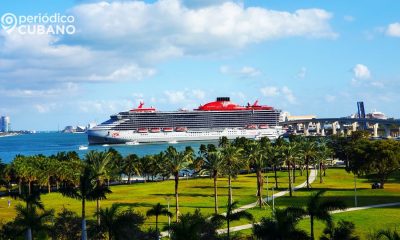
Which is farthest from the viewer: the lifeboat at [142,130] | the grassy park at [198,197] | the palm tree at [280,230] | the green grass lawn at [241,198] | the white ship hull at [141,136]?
the lifeboat at [142,130]

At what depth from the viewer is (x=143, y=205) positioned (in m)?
55.4

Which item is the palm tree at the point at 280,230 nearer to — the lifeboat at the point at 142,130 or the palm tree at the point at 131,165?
the palm tree at the point at 131,165

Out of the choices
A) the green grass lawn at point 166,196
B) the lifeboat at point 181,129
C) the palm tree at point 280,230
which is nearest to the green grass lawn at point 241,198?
the green grass lawn at point 166,196

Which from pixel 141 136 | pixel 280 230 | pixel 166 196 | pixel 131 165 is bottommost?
pixel 166 196

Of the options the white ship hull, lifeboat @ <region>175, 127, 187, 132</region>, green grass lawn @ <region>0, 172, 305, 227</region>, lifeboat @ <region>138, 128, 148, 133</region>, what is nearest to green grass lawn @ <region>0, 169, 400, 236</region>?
green grass lawn @ <region>0, 172, 305, 227</region>

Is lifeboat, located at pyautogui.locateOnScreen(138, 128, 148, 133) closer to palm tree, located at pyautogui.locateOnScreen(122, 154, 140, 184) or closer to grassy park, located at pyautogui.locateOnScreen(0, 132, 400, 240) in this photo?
grassy park, located at pyautogui.locateOnScreen(0, 132, 400, 240)

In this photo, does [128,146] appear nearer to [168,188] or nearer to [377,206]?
[168,188]

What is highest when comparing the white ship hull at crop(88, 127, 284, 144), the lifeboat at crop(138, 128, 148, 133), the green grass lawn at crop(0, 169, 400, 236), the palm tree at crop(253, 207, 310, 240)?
the lifeboat at crop(138, 128, 148, 133)

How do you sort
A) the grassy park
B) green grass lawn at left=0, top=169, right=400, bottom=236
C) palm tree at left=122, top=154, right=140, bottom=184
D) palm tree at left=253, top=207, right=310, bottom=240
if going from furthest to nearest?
palm tree at left=122, top=154, right=140, bottom=184, green grass lawn at left=0, top=169, right=400, bottom=236, the grassy park, palm tree at left=253, top=207, right=310, bottom=240

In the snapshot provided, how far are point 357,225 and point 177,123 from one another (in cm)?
15546

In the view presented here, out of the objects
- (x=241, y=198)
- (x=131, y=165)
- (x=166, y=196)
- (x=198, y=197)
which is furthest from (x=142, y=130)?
(x=241, y=198)

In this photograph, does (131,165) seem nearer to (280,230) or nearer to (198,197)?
(198,197)

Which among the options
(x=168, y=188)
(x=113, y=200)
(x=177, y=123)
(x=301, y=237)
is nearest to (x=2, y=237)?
(x=301, y=237)

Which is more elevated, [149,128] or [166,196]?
[149,128]
